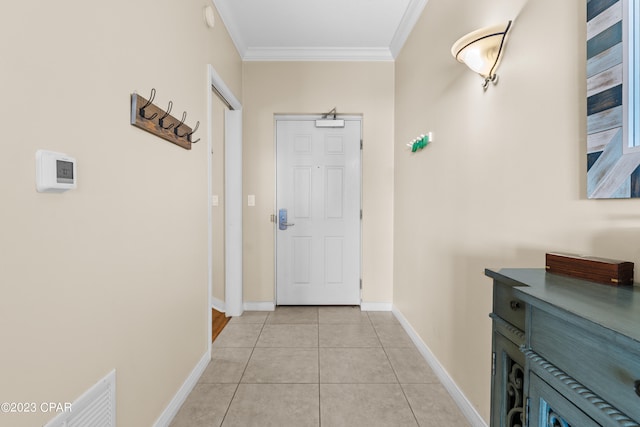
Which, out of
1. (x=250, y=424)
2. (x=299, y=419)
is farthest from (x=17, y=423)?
(x=299, y=419)

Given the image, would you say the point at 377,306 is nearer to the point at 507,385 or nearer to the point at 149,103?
the point at 507,385

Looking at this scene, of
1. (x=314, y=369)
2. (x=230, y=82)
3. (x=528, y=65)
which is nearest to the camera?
(x=528, y=65)

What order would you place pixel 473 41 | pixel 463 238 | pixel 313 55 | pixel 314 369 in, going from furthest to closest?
pixel 313 55 < pixel 314 369 < pixel 463 238 < pixel 473 41

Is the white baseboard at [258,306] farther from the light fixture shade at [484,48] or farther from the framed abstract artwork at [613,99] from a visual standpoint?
the framed abstract artwork at [613,99]

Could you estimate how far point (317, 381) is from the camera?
81.6 inches

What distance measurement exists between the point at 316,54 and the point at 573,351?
3.37 meters

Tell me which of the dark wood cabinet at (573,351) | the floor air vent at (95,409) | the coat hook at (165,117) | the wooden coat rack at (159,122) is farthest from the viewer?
the coat hook at (165,117)

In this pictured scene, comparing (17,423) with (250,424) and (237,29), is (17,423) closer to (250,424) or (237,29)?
(250,424)

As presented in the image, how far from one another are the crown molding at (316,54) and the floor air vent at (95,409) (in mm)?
3155

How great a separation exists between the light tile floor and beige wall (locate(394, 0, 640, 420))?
10.0 inches

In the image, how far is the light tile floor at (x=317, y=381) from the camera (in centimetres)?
A: 173

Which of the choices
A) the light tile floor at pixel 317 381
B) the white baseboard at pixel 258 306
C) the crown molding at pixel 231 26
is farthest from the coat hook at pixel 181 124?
the white baseboard at pixel 258 306

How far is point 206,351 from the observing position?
7.43ft

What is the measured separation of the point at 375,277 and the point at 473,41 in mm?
2547
